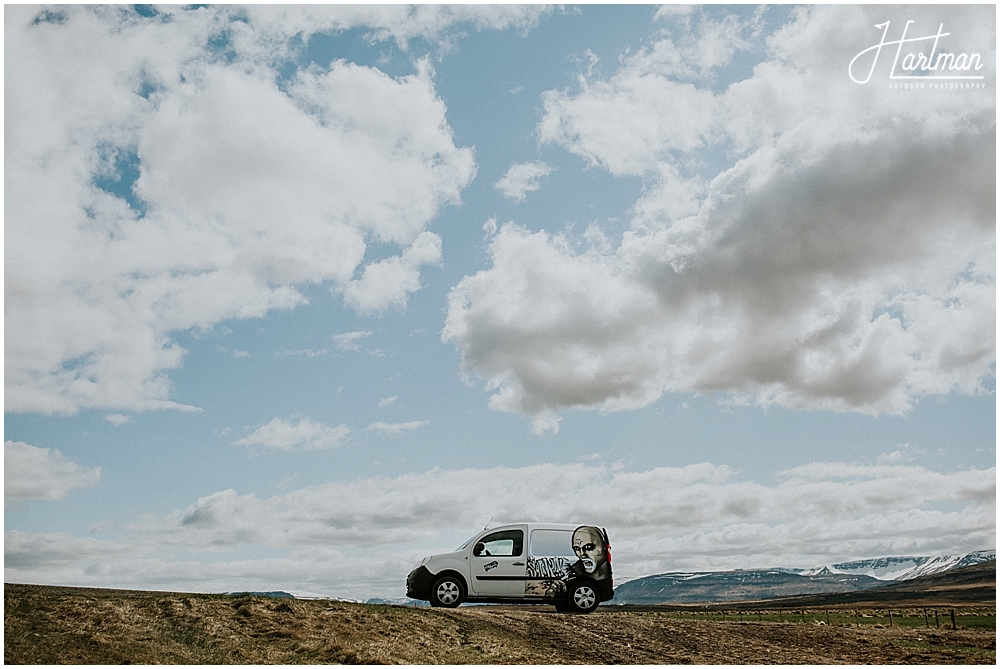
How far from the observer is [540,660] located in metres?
16.8

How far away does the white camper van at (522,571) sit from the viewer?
66.6 ft

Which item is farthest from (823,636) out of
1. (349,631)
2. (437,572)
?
(349,631)

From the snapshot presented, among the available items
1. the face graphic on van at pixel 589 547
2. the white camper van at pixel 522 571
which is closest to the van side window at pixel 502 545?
the white camper van at pixel 522 571

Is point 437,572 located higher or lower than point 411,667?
higher

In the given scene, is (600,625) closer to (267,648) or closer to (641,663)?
(641,663)

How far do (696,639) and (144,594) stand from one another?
1441 cm

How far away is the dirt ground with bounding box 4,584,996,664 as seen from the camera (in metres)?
15.1

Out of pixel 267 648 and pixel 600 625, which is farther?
pixel 600 625

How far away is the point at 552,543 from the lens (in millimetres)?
20547

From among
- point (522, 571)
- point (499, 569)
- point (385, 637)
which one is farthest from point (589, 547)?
point (385, 637)

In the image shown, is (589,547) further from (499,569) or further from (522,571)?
(499,569)

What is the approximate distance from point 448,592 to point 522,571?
7.00ft

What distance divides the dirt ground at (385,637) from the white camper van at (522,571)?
1.99ft

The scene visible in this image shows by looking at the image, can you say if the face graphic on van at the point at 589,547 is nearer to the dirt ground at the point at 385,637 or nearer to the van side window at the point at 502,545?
the dirt ground at the point at 385,637
